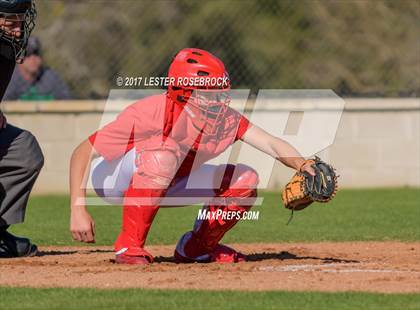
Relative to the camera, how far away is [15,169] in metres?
8.10

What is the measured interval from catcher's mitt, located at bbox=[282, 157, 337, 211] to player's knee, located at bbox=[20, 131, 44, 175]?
7.15 feet

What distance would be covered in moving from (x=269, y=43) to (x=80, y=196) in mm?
8953

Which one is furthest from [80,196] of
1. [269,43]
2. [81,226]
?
[269,43]

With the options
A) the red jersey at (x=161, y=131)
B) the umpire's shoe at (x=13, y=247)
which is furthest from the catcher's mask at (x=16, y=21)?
the umpire's shoe at (x=13, y=247)

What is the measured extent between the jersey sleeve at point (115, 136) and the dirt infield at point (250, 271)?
0.85m

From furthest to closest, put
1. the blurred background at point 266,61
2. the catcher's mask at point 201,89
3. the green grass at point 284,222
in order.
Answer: the blurred background at point 266,61
the green grass at point 284,222
the catcher's mask at point 201,89

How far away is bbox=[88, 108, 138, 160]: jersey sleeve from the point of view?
23.8 feet

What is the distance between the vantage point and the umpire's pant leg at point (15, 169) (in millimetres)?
8031

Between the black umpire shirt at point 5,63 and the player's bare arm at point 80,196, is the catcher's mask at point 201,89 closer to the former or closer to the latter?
the player's bare arm at point 80,196

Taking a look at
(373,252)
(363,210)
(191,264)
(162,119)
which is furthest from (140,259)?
(363,210)

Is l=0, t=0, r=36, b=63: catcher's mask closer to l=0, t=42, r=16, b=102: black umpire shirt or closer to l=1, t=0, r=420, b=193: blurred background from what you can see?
l=0, t=42, r=16, b=102: black umpire shirt

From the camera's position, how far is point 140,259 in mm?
7223

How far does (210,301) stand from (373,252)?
3125mm

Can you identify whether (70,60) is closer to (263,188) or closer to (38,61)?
(38,61)
